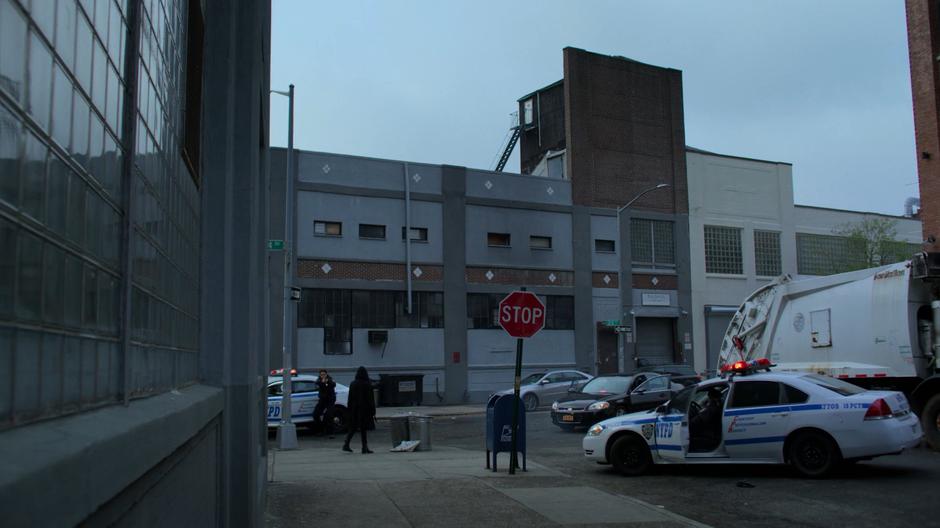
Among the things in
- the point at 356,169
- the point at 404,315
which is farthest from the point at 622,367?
the point at 356,169

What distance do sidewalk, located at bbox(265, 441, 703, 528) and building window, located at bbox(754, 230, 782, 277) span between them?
117ft

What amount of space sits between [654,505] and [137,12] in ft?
31.7

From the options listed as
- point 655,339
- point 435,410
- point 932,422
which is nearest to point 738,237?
point 655,339

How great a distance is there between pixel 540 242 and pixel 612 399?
20.8m

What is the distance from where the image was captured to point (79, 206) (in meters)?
1.89

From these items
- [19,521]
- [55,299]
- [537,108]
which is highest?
[537,108]

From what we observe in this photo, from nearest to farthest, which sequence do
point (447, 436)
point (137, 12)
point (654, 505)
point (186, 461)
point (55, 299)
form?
point (55, 299), point (137, 12), point (186, 461), point (654, 505), point (447, 436)

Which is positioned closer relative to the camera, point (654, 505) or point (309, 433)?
point (654, 505)

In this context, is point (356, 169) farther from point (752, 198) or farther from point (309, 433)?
point (752, 198)

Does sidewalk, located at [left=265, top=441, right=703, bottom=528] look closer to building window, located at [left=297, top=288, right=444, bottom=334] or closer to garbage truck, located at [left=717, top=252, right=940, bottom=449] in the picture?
garbage truck, located at [left=717, top=252, right=940, bottom=449]

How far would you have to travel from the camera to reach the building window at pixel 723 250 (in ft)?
150

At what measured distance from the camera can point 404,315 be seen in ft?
123

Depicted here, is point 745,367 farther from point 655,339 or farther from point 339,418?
point 655,339

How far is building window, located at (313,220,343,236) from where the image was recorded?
36.3 meters
